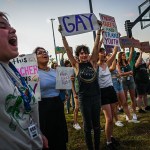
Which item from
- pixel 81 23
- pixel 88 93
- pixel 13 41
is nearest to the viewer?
pixel 13 41

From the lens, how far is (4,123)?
5.24 feet

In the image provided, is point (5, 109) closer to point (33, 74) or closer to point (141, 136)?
point (33, 74)

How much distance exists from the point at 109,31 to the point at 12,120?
4.67 m

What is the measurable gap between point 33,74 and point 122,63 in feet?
13.0

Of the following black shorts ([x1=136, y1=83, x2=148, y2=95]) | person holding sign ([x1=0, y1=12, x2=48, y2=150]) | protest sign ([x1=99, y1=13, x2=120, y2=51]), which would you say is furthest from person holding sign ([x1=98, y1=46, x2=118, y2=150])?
black shorts ([x1=136, y1=83, x2=148, y2=95])

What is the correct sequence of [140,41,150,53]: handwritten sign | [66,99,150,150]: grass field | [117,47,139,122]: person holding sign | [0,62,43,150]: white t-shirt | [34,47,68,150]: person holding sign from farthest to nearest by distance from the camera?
1. [140,41,150,53]: handwritten sign
2. [117,47,139,122]: person holding sign
3. [66,99,150,150]: grass field
4. [34,47,68,150]: person holding sign
5. [0,62,43,150]: white t-shirt

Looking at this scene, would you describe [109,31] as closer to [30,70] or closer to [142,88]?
[30,70]

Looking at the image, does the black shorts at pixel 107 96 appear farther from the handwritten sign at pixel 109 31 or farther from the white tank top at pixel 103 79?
the handwritten sign at pixel 109 31

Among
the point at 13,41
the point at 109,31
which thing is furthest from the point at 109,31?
the point at 13,41

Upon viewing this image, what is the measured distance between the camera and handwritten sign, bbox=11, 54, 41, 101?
3.77 metres

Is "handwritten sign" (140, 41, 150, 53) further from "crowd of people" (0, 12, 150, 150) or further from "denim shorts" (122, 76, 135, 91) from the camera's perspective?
"denim shorts" (122, 76, 135, 91)

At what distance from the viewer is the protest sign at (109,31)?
5.68 meters

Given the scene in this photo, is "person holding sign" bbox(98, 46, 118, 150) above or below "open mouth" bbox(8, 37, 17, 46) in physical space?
below

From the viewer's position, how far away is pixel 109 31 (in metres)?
5.93
